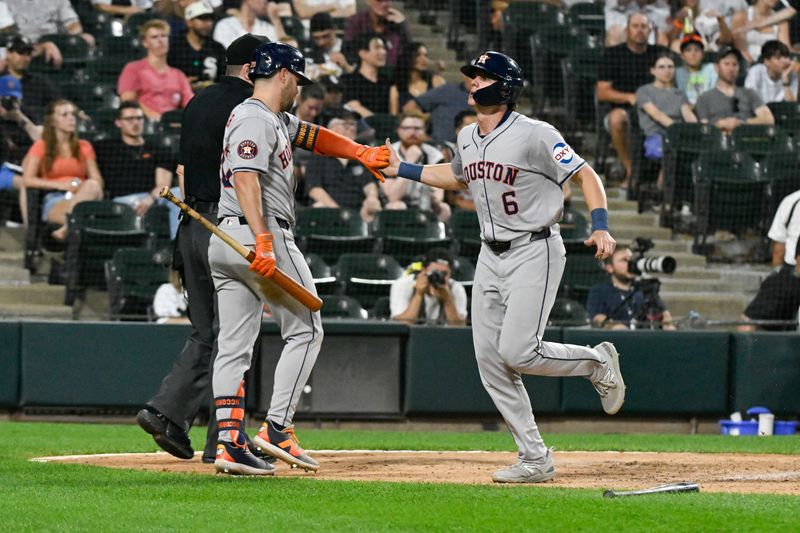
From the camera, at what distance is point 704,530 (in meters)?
4.83

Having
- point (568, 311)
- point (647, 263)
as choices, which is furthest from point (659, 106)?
point (568, 311)

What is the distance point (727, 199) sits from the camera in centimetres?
1359

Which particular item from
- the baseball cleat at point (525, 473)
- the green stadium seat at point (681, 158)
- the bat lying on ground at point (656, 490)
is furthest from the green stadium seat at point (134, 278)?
the bat lying on ground at point (656, 490)

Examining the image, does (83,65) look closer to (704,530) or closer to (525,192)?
(525,192)

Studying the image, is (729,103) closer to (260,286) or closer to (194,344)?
(194,344)

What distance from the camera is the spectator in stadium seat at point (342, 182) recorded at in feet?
42.1

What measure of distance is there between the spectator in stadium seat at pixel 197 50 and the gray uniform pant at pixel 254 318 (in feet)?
25.1

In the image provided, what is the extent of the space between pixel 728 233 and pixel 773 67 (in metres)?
2.74

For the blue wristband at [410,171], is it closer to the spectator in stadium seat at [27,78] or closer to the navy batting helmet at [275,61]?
the navy batting helmet at [275,61]

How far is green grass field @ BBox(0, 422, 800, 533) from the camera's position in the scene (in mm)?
4918

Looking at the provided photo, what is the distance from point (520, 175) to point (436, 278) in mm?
4706

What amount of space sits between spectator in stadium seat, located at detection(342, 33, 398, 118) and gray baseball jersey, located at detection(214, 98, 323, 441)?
7.69 m

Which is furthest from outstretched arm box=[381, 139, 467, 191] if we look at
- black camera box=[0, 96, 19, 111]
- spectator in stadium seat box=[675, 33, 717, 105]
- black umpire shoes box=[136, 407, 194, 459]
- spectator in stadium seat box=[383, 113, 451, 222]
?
spectator in stadium seat box=[675, 33, 717, 105]

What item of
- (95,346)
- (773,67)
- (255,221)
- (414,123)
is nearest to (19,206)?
(95,346)
